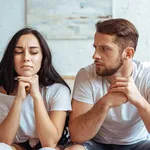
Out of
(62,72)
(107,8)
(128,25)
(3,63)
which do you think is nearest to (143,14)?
(107,8)

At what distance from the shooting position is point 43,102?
1414mm

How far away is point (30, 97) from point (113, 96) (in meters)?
0.43

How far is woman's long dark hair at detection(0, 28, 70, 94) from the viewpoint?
1.50 metres

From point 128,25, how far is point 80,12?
3.06 feet

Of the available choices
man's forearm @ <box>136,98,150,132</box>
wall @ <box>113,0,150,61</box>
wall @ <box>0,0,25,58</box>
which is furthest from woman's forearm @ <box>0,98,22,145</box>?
wall @ <box>113,0,150,61</box>

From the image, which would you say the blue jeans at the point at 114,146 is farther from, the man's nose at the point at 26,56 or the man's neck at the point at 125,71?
the man's nose at the point at 26,56

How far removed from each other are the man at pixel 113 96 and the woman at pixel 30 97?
0.32 feet

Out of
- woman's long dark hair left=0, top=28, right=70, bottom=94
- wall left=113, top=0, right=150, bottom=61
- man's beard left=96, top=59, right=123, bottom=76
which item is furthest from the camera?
wall left=113, top=0, right=150, bottom=61

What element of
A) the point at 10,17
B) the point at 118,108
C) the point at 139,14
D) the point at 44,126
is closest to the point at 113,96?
the point at 118,108

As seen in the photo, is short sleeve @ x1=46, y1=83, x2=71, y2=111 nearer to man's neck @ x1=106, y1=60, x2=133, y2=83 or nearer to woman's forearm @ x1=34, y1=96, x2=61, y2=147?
woman's forearm @ x1=34, y1=96, x2=61, y2=147

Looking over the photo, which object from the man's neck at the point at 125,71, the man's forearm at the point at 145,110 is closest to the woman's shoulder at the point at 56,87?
the man's neck at the point at 125,71

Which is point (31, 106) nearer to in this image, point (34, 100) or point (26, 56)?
point (34, 100)

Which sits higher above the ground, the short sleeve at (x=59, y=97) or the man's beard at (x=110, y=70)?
the man's beard at (x=110, y=70)

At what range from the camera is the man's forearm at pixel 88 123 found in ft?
4.37
